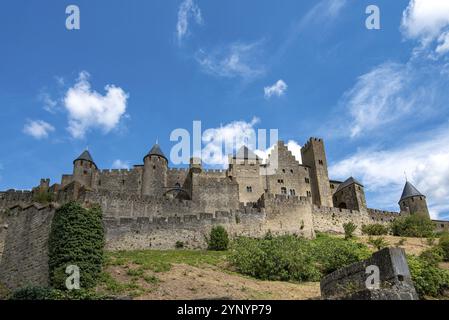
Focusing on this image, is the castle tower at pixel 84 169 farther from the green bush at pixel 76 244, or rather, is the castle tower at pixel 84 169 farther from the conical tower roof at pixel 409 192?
the conical tower roof at pixel 409 192

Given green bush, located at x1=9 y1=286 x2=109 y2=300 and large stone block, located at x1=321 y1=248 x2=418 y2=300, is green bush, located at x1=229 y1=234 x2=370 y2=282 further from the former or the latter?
large stone block, located at x1=321 y1=248 x2=418 y2=300

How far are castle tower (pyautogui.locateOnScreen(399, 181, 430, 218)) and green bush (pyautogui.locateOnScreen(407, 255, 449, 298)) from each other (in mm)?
42460

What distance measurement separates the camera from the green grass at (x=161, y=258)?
21895mm

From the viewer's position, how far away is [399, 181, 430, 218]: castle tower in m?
59.7

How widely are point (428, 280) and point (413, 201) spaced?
147 feet

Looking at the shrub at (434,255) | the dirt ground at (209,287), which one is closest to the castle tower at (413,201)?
the shrub at (434,255)

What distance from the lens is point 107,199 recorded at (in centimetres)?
3756

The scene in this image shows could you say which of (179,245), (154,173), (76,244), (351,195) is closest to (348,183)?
(351,195)

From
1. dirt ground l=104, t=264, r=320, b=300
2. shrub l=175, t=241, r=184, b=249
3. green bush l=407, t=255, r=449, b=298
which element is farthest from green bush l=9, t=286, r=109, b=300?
green bush l=407, t=255, r=449, b=298

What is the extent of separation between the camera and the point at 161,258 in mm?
25469
